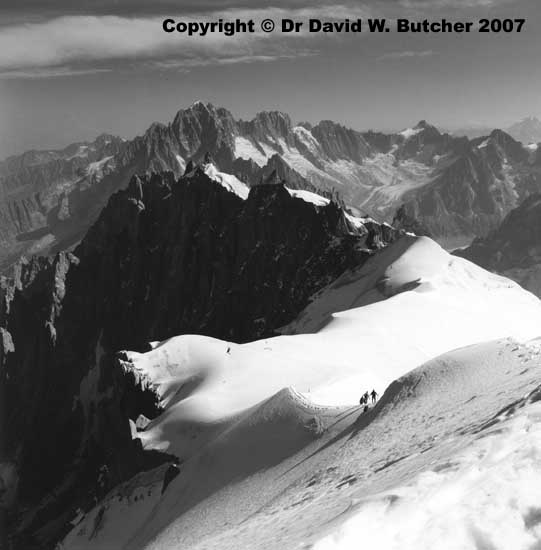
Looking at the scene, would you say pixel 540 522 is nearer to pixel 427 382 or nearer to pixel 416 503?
pixel 416 503

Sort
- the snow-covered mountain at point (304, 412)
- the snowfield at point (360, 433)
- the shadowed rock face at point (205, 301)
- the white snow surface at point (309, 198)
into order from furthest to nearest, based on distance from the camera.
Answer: the white snow surface at point (309, 198)
the shadowed rock face at point (205, 301)
the snow-covered mountain at point (304, 412)
the snowfield at point (360, 433)

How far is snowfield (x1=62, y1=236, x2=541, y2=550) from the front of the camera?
1394 cm

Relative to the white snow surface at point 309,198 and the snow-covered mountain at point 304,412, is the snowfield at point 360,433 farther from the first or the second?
the white snow surface at point 309,198

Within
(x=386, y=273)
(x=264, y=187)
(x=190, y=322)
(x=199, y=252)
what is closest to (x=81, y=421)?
(x=190, y=322)

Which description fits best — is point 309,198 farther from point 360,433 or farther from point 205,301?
point 360,433

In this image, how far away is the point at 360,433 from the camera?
3541 cm

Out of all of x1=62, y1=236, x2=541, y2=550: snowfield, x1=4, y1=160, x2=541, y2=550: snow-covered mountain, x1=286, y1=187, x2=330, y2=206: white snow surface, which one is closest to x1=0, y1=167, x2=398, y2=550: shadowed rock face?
x1=4, y1=160, x2=541, y2=550: snow-covered mountain

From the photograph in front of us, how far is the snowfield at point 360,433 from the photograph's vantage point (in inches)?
549

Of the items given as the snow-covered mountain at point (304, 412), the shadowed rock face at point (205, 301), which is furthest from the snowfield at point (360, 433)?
the shadowed rock face at point (205, 301)

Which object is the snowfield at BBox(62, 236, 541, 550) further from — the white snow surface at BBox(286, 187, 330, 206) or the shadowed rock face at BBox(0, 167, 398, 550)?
the white snow surface at BBox(286, 187, 330, 206)

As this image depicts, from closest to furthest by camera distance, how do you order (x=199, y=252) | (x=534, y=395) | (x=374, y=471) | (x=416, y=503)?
(x=416, y=503) < (x=534, y=395) < (x=374, y=471) < (x=199, y=252)

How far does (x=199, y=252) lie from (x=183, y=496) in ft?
467

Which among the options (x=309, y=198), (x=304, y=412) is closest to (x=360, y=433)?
(x=304, y=412)

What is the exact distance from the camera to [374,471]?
2539cm
